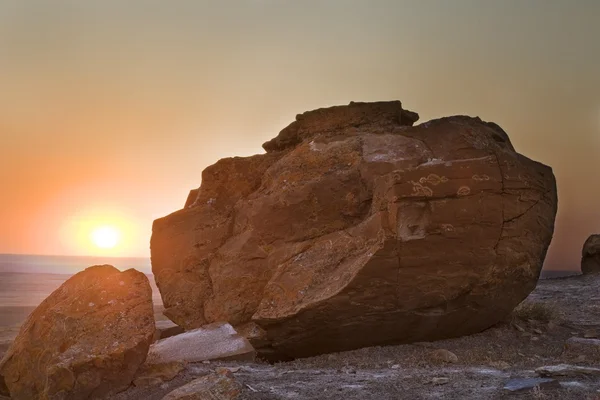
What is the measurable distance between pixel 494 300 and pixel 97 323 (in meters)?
6.75

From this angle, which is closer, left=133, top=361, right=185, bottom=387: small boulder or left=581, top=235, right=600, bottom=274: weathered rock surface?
left=133, top=361, right=185, bottom=387: small boulder

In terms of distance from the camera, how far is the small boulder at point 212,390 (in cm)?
588

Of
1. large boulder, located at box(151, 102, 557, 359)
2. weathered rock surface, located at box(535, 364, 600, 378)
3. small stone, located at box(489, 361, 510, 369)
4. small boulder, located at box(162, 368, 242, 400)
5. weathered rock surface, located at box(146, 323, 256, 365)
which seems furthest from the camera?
large boulder, located at box(151, 102, 557, 359)

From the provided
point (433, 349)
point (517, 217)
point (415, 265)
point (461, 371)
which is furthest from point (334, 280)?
point (517, 217)

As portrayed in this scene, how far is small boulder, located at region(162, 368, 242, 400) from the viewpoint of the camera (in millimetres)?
5879

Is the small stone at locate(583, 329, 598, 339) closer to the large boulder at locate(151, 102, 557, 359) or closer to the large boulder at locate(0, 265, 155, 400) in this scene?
the large boulder at locate(151, 102, 557, 359)

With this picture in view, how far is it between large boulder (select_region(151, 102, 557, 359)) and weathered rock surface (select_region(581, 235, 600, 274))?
693 inches

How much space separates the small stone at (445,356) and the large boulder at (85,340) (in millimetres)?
4271

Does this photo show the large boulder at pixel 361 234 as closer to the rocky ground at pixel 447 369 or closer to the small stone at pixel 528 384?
the rocky ground at pixel 447 369

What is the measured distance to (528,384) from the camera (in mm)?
6121

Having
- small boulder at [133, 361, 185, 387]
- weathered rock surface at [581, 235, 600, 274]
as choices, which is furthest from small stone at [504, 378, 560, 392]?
weathered rock surface at [581, 235, 600, 274]

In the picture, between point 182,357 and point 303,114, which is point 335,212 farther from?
point 182,357

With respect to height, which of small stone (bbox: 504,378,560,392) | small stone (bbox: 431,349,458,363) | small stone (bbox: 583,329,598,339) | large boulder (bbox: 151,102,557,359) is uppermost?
large boulder (bbox: 151,102,557,359)

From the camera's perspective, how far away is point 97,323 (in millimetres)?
7668
